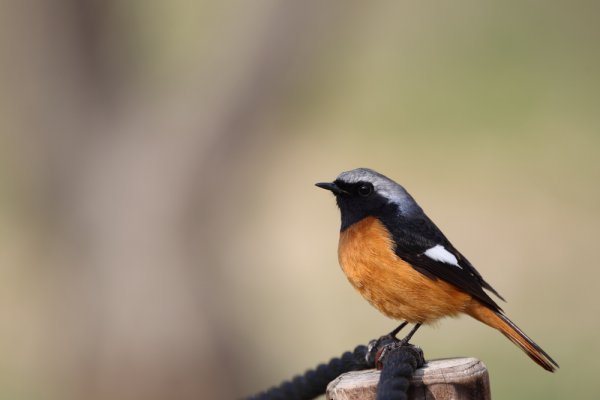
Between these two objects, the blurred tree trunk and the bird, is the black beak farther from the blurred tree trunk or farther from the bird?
the blurred tree trunk

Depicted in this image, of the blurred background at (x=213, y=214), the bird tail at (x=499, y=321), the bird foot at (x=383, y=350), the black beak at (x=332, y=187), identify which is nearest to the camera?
the bird foot at (x=383, y=350)

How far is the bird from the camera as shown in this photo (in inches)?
161

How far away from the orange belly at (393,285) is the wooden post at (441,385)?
46.9 inches

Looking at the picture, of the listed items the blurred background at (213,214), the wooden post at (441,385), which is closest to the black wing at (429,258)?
the wooden post at (441,385)

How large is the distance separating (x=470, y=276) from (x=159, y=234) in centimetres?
387

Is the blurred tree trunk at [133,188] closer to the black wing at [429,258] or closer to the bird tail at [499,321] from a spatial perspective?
the black wing at [429,258]

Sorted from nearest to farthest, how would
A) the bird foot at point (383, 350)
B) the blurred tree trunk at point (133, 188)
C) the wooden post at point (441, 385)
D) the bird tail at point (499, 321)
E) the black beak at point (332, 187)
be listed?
1. the wooden post at point (441, 385)
2. the bird foot at point (383, 350)
3. the bird tail at point (499, 321)
4. the black beak at point (332, 187)
5. the blurred tree trunk at point (133, 188)

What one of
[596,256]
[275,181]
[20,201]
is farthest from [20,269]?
[596,256]

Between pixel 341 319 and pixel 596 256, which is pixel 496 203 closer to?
pixel 596 256

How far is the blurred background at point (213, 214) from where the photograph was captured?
7.50 metres

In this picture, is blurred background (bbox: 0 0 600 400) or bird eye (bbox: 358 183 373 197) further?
blurred background (bbox: 0 0 600 400)

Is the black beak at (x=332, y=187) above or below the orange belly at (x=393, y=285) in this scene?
above

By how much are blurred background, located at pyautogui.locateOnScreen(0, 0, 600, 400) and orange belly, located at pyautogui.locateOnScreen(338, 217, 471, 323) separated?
345cm

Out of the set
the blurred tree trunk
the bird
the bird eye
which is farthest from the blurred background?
the bird
